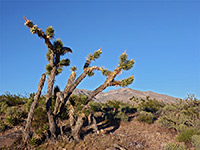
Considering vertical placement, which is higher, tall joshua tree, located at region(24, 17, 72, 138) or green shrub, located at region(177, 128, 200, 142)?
tall joshua tree, located at region(24, 17, 72, 138)

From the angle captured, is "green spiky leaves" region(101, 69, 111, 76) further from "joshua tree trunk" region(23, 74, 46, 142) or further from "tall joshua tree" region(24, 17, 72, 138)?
"joshua tree trunk" region(23, 74, 46, 142)

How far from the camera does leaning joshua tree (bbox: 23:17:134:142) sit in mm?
8984

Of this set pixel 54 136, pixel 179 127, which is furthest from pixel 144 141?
pixel 54 136

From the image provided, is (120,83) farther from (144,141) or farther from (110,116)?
(110,116)

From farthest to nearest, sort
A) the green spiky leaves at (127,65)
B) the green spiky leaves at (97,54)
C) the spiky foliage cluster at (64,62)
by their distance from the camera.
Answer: the green spiky leaves at (97,54), the spiky foliage cluster at (64,62), the green spiky leaves at (127,65)

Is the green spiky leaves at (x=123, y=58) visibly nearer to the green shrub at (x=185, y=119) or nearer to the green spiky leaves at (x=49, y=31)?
the green spiky leaves at (x=49, y=31)

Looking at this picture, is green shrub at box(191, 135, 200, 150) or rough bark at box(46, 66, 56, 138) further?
rough bark at box(46, 66, 56, 138)

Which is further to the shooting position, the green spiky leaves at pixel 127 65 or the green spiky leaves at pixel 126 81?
the green spiky leaves at pixel 127 65

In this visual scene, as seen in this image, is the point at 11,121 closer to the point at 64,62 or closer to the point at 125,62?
the point at 64,62

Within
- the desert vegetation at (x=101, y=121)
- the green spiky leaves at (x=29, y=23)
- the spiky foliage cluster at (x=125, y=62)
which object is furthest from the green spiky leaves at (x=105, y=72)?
the green spiky leaves at (x=29, y=23)

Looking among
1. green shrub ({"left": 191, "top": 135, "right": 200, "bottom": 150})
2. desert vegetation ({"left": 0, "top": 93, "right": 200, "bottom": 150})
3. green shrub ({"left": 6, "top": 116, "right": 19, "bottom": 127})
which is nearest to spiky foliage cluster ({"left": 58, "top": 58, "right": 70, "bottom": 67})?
desert vegetation ({"left": 0, "top": 93, "right": 200, "bottom": 150})

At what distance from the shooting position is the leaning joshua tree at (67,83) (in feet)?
29.5

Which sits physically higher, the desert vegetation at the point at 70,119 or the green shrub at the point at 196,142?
the desert vegetation at the point at 70,119

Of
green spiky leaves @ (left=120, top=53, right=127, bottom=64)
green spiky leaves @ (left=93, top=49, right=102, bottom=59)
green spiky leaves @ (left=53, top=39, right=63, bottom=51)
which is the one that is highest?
green spiky leaves @ (left=53, top=39, right=63, bottom=51)
